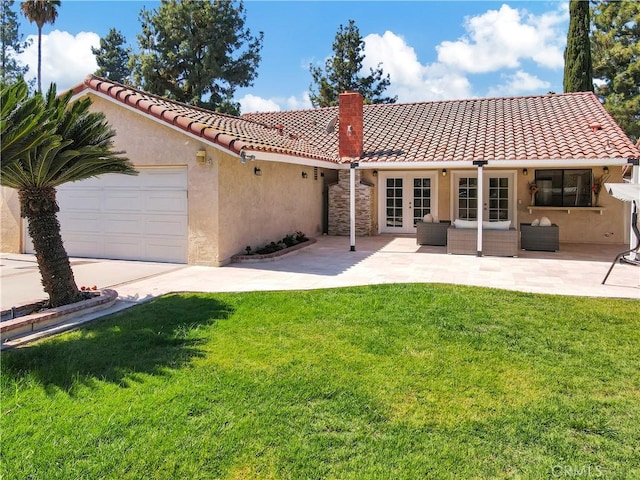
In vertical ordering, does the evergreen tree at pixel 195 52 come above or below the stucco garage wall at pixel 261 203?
above

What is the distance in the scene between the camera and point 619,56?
29328mm

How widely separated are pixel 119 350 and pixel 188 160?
7213 millimetres

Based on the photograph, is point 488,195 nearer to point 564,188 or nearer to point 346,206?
point 564,188

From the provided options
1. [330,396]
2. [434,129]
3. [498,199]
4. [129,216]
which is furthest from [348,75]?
[330,396]

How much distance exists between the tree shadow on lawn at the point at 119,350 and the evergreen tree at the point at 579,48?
87.3 ft

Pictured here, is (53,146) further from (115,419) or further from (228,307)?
(115,419)

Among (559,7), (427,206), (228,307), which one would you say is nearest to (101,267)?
(228,307)

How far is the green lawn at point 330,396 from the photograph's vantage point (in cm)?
363

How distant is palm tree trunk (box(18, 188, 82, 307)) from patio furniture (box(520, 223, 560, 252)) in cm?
1289

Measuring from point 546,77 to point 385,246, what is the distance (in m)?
23.1

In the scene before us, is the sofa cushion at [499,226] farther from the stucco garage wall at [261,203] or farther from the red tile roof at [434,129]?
the stucco garage wall at [261,203]

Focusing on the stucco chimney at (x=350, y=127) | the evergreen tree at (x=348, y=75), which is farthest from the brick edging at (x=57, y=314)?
the evergreen tree at (x=348, y=75)

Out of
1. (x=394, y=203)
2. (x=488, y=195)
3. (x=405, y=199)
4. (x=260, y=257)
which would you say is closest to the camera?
(x=260, y=257)

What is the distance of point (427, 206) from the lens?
755 inches
